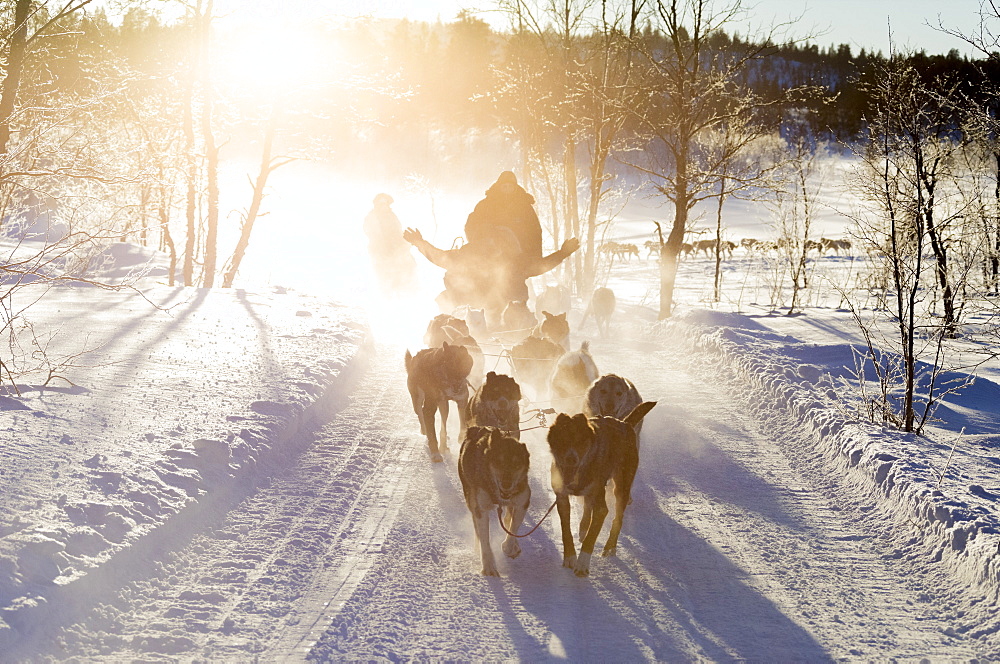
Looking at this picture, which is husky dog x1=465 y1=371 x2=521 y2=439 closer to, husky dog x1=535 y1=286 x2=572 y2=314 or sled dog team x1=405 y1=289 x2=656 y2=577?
sled dog team x1=405 y1=289 x2=656 y2=577

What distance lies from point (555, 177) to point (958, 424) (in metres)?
24.5

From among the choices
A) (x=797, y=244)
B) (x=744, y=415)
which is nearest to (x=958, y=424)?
(x=744, y=415)

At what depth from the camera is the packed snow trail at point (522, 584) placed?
4.24 m

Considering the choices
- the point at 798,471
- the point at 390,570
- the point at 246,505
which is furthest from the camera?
the point at 798,471

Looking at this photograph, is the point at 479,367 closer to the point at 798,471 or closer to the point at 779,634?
the point at 798,471

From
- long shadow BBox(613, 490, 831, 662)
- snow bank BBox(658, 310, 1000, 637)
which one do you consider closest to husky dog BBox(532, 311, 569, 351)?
snow bank BBox(658, 310, 1000, 637)

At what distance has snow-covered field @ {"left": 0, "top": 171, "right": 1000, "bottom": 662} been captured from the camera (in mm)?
4293

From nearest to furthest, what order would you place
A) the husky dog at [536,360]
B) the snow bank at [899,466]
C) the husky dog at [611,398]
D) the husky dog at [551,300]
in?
the snow bank at [899,466]
the husky dog at [611,398]
the husky dog at [536,360]
the husky dog at [551,300]

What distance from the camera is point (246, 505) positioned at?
20.3ft

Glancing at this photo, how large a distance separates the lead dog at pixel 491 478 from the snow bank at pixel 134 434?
1938mm

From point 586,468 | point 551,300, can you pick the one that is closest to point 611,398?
point 586,468

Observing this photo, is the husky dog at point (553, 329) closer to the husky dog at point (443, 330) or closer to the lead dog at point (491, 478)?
the husky dog at point (443, 330)

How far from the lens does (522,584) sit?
198 inches

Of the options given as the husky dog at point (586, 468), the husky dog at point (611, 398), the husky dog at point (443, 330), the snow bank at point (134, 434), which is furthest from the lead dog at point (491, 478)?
the husky dog at point (443, 330)
